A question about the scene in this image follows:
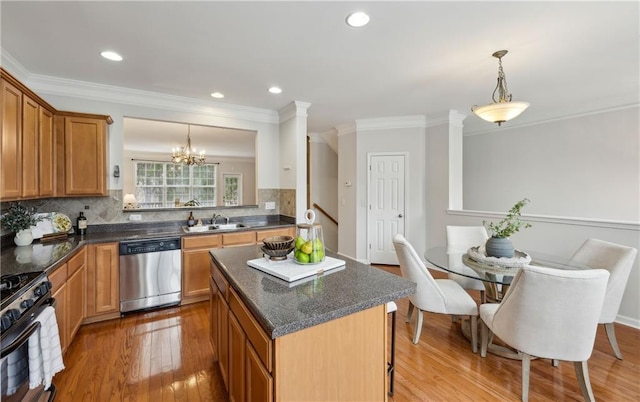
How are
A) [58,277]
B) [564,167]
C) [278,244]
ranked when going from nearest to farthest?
[278,244], [58,277], [564,167]

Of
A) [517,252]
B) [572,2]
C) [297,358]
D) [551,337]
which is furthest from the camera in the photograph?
[517,252]

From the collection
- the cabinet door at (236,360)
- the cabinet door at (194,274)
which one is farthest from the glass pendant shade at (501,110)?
the cabinet door at (194,274)

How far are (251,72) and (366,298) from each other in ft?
8.34

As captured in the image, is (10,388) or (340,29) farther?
(340,29)

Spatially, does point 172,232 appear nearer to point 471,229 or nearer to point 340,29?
point 340,29

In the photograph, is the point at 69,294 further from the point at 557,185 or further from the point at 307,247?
the point at 557,185

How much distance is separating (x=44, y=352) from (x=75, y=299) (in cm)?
113

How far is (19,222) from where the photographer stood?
244 centimetres

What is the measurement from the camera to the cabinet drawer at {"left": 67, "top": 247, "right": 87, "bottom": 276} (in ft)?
7.49

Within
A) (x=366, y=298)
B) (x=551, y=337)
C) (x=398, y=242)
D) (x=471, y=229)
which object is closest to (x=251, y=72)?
(x=398, y=242)

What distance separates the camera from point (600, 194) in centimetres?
406

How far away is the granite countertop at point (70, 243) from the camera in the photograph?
1.87m

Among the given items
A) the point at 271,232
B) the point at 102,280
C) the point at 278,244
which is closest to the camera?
the point at 278,244

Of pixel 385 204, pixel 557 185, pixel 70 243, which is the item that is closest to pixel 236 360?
pixel 70 243
